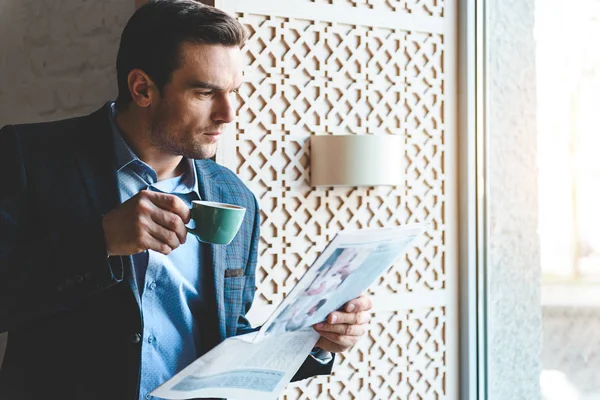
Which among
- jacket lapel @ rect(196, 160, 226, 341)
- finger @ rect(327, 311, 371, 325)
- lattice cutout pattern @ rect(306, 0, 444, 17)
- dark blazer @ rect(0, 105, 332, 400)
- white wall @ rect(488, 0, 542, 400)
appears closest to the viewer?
dark blazer @ rect(0, 105, 332, 400)

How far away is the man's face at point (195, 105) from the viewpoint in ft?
5.77

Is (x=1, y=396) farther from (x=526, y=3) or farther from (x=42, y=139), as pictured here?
(x=526, y=3)

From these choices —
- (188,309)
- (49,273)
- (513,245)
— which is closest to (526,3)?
(513,245)

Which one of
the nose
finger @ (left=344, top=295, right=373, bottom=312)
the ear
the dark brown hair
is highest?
the dark brown hair

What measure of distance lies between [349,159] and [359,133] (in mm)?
239

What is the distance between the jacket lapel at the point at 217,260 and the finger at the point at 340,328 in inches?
9.6

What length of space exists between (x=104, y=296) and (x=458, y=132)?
216cm

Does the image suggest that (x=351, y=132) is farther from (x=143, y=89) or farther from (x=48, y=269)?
(x=48, y=269)

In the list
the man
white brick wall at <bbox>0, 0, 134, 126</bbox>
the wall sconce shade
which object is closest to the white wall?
the wall sconce shade

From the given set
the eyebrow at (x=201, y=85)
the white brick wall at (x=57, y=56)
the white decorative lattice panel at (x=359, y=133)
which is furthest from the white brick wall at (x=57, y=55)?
the eyebrow at (x=201, y=85)

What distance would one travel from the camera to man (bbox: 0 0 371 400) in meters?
1.46

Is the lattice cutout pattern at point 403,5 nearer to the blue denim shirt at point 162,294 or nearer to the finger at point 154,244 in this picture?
the blue denim shirt at point 162,294

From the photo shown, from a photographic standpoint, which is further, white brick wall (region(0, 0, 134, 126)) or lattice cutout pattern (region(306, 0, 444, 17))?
lattice cutout pattern (region(306, 0, 444, 17))

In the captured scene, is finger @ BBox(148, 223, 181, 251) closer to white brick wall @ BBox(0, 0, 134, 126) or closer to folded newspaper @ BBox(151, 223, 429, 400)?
folded newspaper @ BBox(151, 223, 429, 400)
